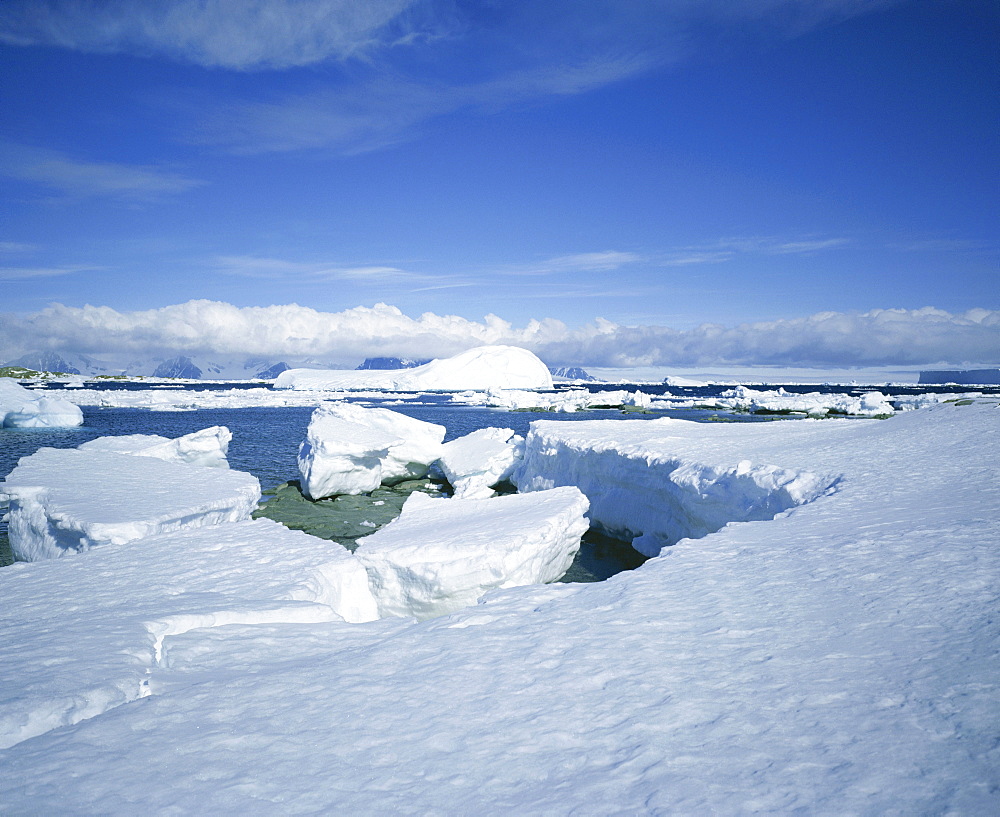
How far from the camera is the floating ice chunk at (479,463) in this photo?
15.5 m

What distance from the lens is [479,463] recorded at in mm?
A: 15859

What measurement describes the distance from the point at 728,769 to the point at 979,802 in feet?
2.50

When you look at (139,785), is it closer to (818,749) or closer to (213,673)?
(213,673)

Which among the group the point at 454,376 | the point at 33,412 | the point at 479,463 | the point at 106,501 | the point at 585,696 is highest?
the point at 454,376

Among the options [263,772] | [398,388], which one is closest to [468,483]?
[263,772]

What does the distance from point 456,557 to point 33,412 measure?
33.6 meters

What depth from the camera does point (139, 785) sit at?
90.6 inches

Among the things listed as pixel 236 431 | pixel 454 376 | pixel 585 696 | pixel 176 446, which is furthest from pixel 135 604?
pixel 454 376

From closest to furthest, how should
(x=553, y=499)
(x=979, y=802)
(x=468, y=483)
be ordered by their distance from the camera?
(x=979, y=802)
(x=553, y=499)
(x=468, y=483)

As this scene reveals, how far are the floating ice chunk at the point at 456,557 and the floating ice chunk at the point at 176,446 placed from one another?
33.7ft

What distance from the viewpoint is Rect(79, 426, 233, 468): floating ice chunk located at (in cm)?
1511

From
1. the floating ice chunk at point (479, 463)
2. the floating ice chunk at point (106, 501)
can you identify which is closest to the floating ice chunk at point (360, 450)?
the floating ice chunk at point (479, 463)

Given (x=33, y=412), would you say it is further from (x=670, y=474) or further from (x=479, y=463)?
(x=670, y=474)

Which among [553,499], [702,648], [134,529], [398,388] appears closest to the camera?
[702,648]
